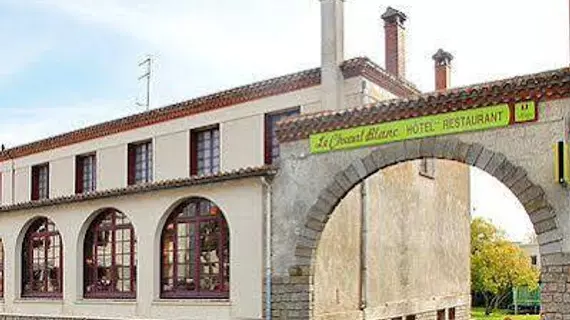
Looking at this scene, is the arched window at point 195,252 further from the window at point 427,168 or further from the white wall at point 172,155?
the window at point 427,168

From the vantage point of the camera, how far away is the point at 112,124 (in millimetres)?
24656

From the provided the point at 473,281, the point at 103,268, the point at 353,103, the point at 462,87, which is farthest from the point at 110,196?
the point at 473,281

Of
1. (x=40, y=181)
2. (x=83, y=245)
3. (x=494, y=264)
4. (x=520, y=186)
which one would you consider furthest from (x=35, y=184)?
(x=494, y=264)

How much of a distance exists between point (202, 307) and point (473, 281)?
2648cm

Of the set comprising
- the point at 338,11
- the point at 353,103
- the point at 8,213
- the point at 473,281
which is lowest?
the point at 473,281

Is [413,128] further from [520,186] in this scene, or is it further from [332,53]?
[332,53]

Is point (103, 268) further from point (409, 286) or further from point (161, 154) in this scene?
point (409, 286)

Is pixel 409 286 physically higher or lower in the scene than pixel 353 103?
lower

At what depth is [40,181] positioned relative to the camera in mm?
28125

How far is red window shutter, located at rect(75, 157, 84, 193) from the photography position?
25938mm

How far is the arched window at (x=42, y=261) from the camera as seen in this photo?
2283cm

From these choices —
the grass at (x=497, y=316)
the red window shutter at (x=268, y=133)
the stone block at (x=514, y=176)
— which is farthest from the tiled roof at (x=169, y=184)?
the grass at (x=497, y=316)

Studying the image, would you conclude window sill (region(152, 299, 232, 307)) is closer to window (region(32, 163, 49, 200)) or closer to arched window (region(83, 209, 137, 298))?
arched window (region(83, 209, 137, 298))

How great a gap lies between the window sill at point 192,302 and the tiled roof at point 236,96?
5697mm
